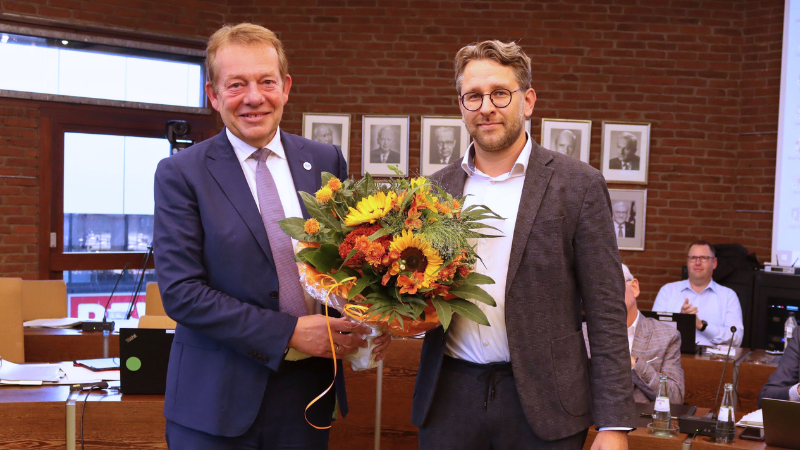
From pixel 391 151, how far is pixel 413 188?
4.90 m

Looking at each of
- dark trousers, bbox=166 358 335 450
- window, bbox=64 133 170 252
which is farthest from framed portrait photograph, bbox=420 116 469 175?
dark trousers, bbox=166 358 335 450

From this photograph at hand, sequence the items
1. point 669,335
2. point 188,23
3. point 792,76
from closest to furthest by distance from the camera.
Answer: point 669,335 < point 792,76 < point 188,23

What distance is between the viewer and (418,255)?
1.59 metres

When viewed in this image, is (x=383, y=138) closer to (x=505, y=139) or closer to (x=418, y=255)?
(x=505, y=139)

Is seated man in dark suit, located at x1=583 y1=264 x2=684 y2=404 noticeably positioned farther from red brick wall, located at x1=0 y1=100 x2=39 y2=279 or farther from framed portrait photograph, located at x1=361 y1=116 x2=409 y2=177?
red brick wall, located at x1=0 y1=100 x2=39 y2=279

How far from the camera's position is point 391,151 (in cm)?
652

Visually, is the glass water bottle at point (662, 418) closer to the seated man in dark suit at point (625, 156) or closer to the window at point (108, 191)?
the seated man in dark suit at point (625, 156)

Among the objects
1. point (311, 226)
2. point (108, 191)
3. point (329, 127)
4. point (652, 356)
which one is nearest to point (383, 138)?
point (329, 127)

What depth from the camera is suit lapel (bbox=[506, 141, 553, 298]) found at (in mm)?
1807

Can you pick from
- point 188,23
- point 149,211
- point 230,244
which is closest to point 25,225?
point 149,211

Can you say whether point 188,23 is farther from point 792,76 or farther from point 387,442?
point 792,76

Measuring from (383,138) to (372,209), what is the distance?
4.96 m

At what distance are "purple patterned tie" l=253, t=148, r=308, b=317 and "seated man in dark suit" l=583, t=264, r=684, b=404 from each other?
6.63 ft

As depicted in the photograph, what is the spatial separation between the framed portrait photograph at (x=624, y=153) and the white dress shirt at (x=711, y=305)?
1.06 meters
